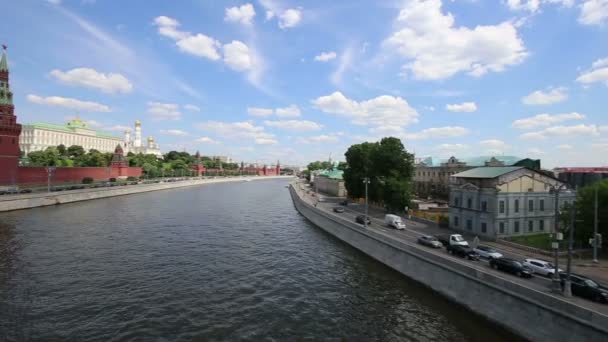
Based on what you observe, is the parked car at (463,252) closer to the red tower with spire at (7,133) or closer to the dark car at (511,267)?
the dark car at (511,267)

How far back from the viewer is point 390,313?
2222cm

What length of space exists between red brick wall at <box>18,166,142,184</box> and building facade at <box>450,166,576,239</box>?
92781 millimetres

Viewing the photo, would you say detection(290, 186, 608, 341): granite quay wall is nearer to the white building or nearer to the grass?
the grass

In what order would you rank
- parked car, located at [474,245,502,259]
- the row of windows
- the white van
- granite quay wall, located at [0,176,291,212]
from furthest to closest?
1. granite quay wall, located at [0,176,291,212]
2. the white van
3. the row of windows
4. parked car, located at [474,245,502,259]

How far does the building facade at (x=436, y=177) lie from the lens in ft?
253

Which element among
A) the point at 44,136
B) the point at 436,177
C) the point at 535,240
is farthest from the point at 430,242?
the point at 44,136

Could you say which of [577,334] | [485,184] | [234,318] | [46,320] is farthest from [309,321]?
[485,184]

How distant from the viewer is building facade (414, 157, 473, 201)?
7712 centimetres

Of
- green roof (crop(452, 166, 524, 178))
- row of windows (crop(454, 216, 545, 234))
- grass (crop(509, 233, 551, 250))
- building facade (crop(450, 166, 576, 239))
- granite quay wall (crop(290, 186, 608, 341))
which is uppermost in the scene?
green roof (crop(452, 166, 524, 178))

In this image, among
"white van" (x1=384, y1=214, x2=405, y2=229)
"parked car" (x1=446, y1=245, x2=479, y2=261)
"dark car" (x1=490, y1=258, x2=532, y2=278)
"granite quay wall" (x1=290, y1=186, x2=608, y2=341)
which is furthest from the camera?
"white van" (x1=384, y1=214, x2=405, y2=229)

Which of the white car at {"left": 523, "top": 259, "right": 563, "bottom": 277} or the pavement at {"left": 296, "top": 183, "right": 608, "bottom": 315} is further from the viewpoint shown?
the white car at {"left": 523, "top": 259, "right": 563, "bottom": 277}

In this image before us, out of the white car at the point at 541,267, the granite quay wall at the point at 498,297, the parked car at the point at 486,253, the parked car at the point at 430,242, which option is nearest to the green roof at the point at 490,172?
the parked car at the point at 430,242

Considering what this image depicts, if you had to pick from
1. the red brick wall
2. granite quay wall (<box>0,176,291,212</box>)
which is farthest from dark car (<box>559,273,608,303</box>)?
the red brick wall

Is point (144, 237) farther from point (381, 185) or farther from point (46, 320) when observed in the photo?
point (381, 185)
